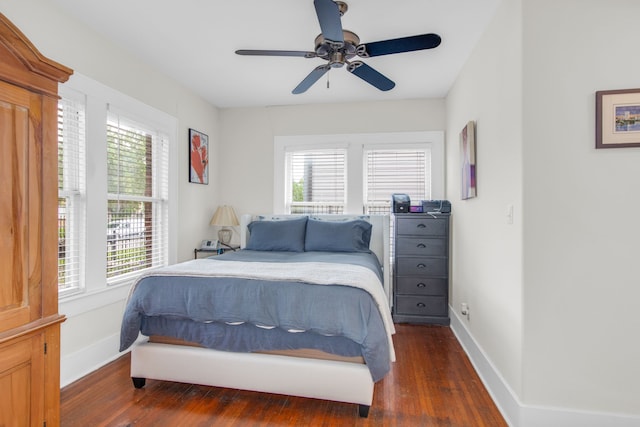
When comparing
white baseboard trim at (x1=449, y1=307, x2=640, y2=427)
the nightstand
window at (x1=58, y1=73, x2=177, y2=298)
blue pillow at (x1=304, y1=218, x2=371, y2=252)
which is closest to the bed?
window at (x1=58, y1=73, x2=177, y2=298)

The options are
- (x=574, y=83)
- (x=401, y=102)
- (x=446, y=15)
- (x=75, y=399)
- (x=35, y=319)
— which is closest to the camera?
(x=35, y=319)

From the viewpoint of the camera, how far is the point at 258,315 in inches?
77.4

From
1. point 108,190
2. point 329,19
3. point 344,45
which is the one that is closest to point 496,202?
point 344,45

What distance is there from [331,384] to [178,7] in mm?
2598

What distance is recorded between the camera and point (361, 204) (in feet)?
13.4

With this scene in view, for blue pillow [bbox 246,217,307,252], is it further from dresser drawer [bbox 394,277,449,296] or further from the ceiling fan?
the ceiling fan

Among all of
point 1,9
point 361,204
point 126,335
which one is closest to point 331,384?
point 126,335

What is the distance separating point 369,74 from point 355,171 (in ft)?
5.53

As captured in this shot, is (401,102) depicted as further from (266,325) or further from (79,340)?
(79,340)

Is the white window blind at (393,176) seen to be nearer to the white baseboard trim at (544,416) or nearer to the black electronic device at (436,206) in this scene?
the black electronic device at (436,206)

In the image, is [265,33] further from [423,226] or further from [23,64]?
[423,226]

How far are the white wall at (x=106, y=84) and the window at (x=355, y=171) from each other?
1.16 m

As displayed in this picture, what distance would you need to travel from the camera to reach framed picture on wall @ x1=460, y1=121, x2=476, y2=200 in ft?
8.67

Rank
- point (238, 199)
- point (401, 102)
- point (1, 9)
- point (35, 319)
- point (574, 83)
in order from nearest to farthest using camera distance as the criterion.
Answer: point (35, 319) < point (574, 83) < point (1, 9) < point (401, 102) < point (238, 199)
